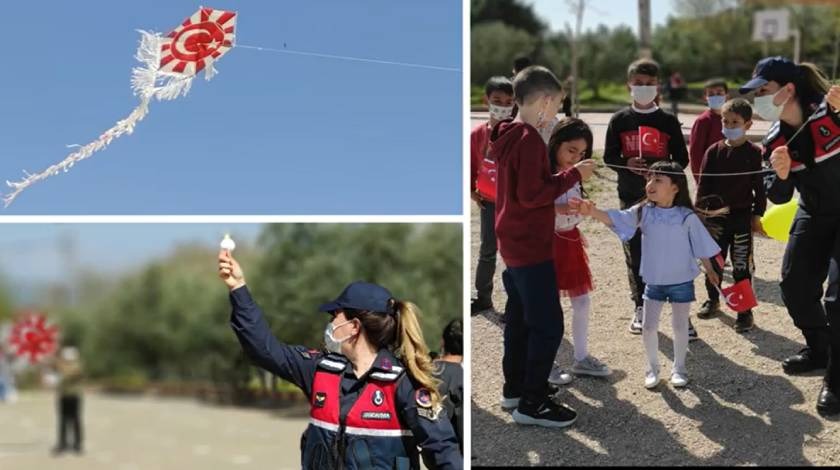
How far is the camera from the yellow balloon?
4602 millimetres

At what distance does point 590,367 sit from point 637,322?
30 centimetres

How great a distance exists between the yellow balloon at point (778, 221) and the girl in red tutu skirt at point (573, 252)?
822 mm

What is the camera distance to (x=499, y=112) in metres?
4.50

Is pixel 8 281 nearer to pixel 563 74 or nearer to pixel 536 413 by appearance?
pixel 563 74

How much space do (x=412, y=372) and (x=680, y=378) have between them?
6.03 feet

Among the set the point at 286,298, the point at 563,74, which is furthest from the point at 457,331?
the point at 563,74

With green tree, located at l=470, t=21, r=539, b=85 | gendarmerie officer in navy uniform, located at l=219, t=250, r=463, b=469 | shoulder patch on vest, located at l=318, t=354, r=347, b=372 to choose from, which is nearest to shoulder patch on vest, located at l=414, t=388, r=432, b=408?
gendarmerie officer in navy uniform, located at l=219, t=250, r=463, b=469

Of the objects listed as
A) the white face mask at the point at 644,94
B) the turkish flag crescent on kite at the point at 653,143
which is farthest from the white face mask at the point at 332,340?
the white face mask at the point at 644,94

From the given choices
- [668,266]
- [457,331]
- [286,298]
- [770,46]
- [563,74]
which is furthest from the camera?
[770,46]

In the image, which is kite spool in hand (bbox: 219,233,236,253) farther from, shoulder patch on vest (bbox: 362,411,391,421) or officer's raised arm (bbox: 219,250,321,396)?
shoulder patch on vest (bbox: 362,411,391,421)

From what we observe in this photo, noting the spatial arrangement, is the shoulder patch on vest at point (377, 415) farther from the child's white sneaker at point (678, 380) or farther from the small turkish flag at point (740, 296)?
the small turkish flag at point (740, 296)

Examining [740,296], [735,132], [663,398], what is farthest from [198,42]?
[740,296]

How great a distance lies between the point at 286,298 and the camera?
7.11 m

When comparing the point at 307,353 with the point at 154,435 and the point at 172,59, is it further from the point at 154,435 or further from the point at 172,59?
the point at 154,435
